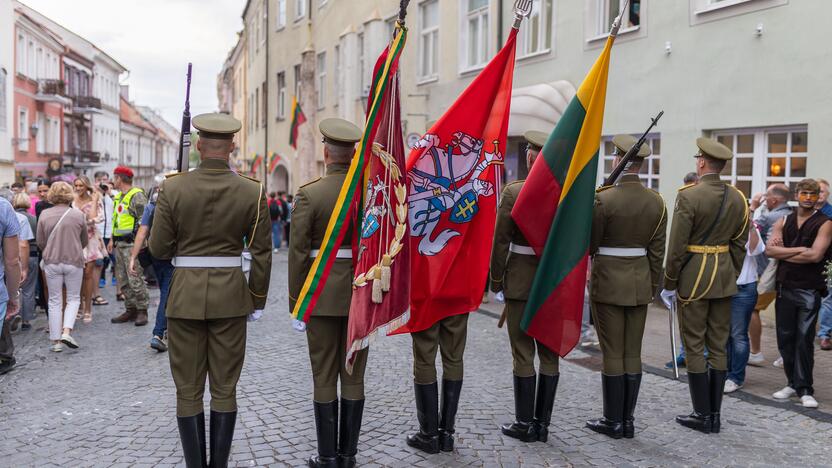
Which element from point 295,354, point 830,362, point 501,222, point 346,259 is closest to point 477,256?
point 501,222

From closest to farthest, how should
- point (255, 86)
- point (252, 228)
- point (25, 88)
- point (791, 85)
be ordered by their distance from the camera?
point (252, 228) → point (791, 85) → point (25, 88) → point (255, 86)

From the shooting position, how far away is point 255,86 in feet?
130

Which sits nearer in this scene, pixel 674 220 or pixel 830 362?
pixel 674 220

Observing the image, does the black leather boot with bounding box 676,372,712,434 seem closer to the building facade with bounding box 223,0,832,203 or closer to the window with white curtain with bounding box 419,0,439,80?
the building facade with bounding box 223,0,832,203

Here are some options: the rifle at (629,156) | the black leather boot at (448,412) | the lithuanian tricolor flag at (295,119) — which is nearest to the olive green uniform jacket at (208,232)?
the black leather boot at (448,412)

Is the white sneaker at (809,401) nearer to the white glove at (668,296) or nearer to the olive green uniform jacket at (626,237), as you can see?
the white glove at (668,296)

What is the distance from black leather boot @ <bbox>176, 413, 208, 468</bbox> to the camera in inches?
169

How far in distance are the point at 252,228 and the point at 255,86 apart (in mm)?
36673

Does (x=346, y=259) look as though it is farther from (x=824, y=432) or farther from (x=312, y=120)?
(x=312, y=120)

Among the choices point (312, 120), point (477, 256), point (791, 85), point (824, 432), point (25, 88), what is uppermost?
point (25, 88)

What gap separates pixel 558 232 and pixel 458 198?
2.33ft

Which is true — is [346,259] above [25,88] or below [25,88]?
below

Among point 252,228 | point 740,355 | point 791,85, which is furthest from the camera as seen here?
point 791,85

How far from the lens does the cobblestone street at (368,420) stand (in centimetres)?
488
